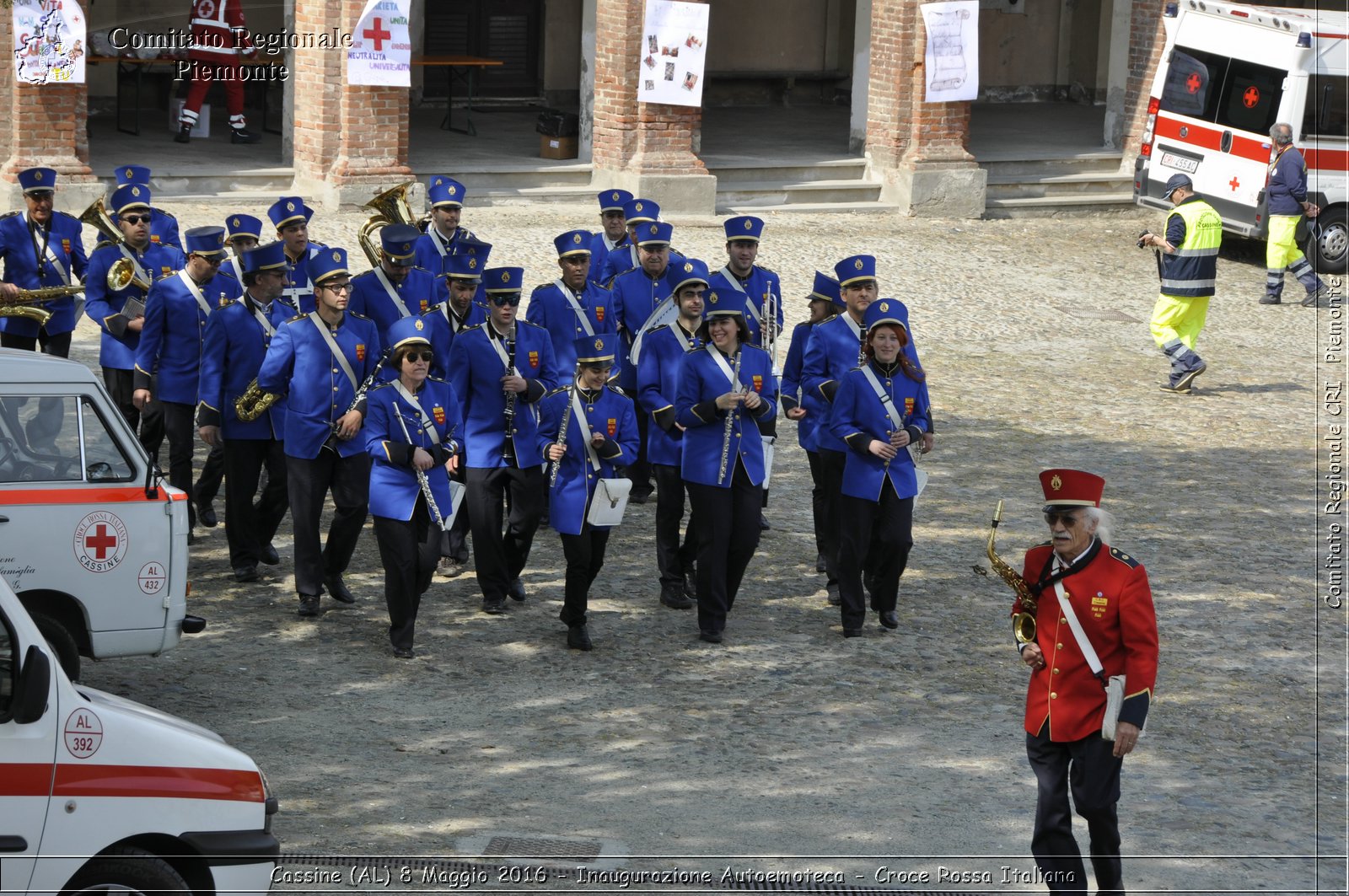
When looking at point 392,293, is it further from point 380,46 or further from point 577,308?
point 380,46

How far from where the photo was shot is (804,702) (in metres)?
9.33

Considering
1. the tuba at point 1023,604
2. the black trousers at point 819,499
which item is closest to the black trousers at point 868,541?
the black trousers at point 819,499

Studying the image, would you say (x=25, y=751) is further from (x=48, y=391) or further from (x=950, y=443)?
(x=950, y=443)

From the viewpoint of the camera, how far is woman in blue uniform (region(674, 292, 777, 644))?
10094 mm

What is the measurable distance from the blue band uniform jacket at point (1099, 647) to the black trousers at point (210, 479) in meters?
6.24

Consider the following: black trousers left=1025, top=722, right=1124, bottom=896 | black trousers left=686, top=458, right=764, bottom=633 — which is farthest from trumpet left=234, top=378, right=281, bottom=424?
black trousers left=1025, top=722, right=1124, bottom=896

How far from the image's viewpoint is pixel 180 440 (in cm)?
→ 1128

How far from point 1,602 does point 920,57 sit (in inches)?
738

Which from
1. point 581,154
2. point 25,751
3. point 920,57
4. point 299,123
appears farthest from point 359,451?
point 920,57

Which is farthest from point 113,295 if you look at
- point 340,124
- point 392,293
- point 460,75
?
point 460,75

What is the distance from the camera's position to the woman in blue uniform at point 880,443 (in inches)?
398

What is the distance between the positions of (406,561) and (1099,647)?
4.12m

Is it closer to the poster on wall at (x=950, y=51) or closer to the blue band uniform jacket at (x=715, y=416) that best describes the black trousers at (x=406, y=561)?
the blue band uniform jacket at (x=715, y=416)

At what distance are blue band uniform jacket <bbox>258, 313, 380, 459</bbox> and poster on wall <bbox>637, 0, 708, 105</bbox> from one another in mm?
11995
